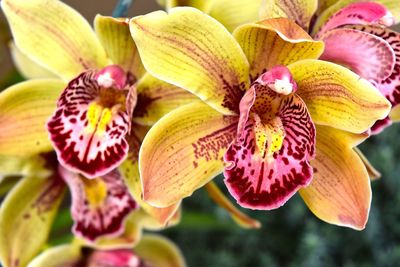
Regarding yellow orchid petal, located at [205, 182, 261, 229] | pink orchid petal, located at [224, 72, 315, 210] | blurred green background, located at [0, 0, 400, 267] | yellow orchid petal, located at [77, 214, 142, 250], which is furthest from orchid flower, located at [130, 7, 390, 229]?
blurred green background, located at [0, 0, 400, 267]

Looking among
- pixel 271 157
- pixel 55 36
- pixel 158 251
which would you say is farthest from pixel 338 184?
pixel 158 251

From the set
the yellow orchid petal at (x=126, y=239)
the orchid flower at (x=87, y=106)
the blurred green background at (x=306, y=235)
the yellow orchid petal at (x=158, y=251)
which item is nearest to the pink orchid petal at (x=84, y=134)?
the orchid flower at (x=87, y=106)

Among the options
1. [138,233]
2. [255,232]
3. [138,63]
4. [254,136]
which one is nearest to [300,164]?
[254,136]

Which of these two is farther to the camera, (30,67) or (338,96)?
(30,67)

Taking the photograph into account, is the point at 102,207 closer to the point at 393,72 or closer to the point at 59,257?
the point at 59,257

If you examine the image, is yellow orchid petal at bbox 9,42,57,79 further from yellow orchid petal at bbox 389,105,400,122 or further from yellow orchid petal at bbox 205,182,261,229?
yellow orchid petal at bbox 389,105,400,122

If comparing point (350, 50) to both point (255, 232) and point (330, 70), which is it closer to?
point (330, 70)

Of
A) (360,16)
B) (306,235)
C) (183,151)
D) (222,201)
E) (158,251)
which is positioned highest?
(360,16)
